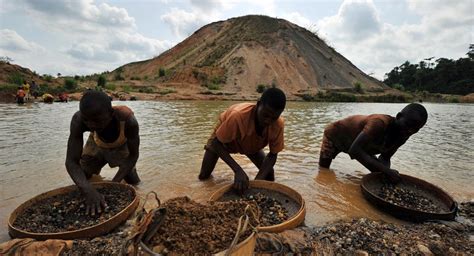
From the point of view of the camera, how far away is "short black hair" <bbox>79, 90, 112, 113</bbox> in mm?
2518

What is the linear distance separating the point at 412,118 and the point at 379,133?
0.38 meters

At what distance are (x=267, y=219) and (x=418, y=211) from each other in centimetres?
131

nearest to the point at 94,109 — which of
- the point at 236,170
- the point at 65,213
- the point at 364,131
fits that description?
the point at 65,213

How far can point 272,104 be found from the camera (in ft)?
8.87

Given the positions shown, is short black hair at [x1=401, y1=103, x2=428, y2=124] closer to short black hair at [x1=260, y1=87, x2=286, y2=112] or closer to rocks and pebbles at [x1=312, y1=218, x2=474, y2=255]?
rocks and pebbles at [x1=312, y1=218, x2=474, y2=255]

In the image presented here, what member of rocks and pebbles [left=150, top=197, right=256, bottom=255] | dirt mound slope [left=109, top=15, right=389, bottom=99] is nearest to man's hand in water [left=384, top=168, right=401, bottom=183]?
rocks and pebbles [left=150, top=197, right=256, bottom=255]

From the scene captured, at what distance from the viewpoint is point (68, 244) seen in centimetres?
199

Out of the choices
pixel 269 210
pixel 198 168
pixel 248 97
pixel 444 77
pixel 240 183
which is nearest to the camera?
pixel 269 210

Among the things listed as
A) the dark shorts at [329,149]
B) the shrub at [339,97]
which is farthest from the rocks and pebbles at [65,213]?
the shrub at [339,97]

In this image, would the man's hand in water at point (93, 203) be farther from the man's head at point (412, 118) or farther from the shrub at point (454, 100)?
the shrub at point (454, 100)

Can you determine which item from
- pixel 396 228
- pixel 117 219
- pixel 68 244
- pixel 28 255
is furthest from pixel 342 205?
pixel 28 255

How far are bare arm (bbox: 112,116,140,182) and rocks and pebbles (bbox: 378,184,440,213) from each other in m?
2.54

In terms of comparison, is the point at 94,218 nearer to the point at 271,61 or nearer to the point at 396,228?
the point at 396,228

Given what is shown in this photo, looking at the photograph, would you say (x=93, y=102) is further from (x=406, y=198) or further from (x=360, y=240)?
(x=406, y=198)
